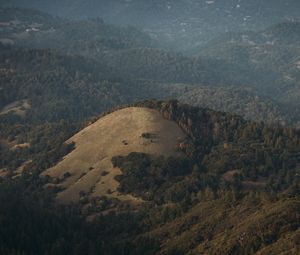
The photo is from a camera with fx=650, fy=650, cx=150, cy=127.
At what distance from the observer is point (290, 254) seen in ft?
648
